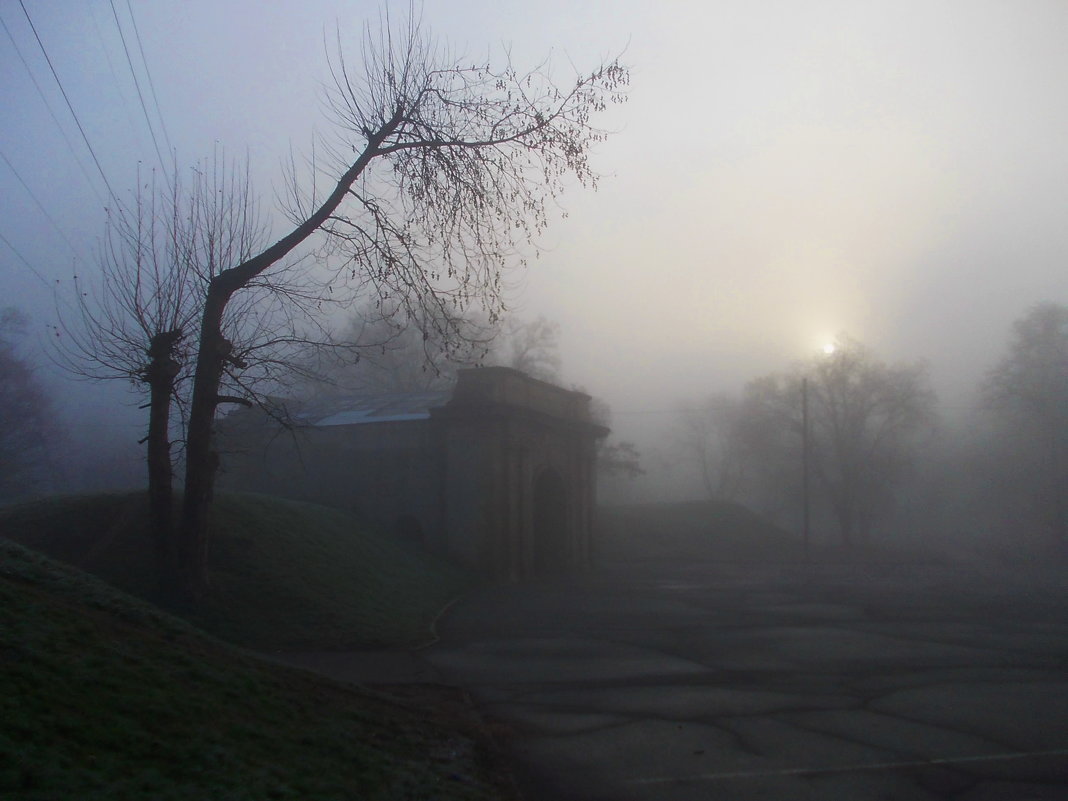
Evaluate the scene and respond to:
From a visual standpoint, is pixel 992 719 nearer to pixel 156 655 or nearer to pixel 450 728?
pixel 450 728

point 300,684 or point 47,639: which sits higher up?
point 47,639

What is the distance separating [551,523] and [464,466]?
7342mm

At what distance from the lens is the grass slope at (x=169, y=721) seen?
476 cm

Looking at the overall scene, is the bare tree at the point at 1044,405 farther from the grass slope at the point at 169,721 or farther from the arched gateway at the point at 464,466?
the grass slope at the point at 169,721

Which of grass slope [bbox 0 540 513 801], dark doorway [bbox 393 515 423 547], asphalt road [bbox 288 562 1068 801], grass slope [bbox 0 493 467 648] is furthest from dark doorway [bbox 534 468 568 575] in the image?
grass slope [bbox 0 540 513 801]

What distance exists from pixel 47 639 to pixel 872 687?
9911mm

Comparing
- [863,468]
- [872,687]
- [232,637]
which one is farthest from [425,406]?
[863,468]

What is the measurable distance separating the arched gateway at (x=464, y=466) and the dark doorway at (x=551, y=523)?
4 centimetres

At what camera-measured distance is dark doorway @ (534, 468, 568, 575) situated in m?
36.2

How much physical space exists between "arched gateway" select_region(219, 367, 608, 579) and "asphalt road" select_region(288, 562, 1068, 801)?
21.1 ft

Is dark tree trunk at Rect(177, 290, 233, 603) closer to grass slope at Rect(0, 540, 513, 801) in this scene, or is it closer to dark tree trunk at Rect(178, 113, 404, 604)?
dark tree trunk at Rect(178, 113, 404, 604)

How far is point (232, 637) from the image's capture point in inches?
563

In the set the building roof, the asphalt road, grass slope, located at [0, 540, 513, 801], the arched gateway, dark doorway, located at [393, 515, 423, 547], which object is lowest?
the asphalt road

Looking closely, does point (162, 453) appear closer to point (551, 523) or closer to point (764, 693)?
point (764, 693)
